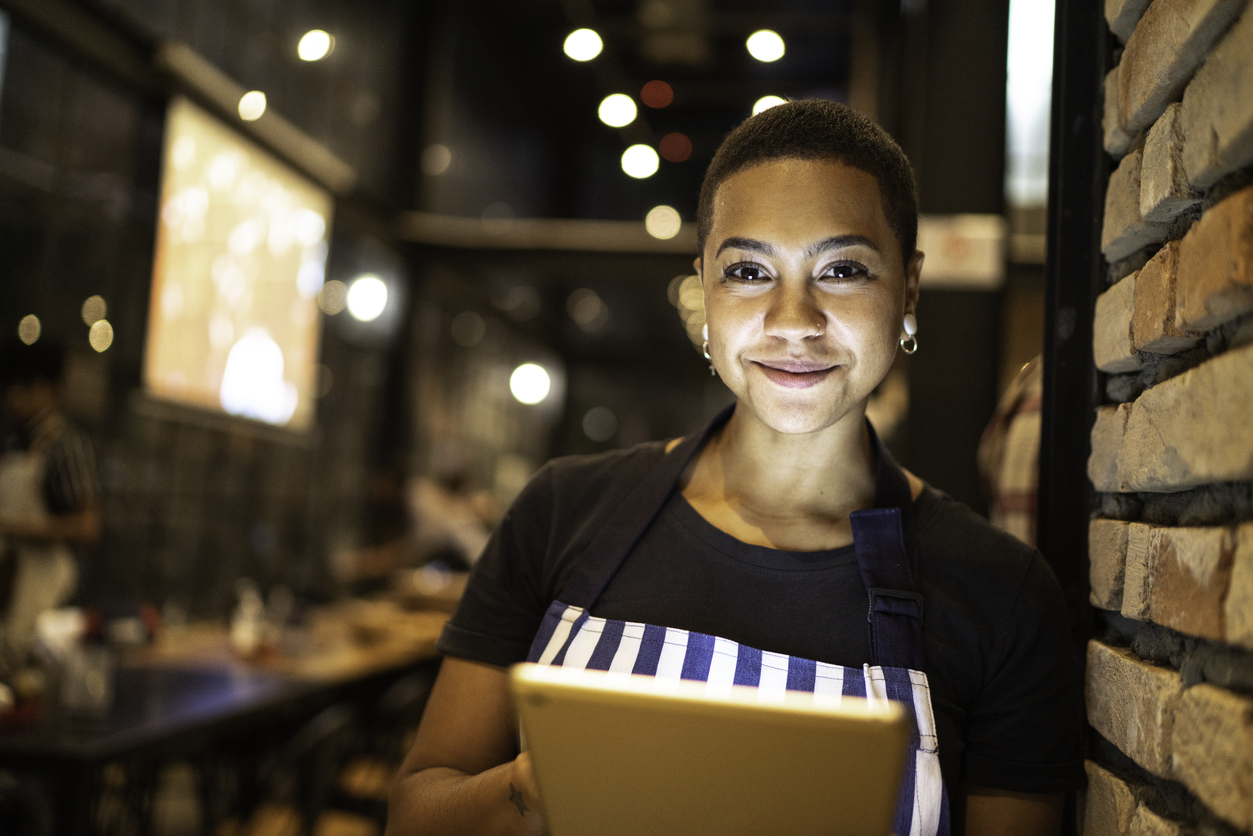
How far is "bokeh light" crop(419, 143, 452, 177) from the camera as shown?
25.2 ft

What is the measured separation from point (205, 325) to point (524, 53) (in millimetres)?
5191

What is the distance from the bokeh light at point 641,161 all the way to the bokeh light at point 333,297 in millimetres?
3001

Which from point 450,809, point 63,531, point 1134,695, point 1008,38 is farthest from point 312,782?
point 1008,38

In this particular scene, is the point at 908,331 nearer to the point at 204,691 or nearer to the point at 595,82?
the point at 204,691

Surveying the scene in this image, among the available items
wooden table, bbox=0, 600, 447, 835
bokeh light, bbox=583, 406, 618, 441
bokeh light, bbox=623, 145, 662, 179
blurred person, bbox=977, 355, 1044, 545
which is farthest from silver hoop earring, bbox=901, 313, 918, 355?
bokeh light, bbox=583, 406, 618, 441

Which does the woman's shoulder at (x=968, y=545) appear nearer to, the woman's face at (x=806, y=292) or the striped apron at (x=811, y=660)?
the striped apron at (x=811, y=660)

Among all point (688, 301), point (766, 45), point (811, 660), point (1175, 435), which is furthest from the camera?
point (688, 301)

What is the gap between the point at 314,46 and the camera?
18.8ft

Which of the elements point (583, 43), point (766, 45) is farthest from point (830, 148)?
point (766, 45)

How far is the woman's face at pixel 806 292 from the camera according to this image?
1.21m

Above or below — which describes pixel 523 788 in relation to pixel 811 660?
below

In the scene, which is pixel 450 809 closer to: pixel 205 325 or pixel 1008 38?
pixel 1008 38

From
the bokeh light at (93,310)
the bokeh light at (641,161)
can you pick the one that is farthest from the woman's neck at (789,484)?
the bokeh light at (641,161)

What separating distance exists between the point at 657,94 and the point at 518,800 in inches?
319
